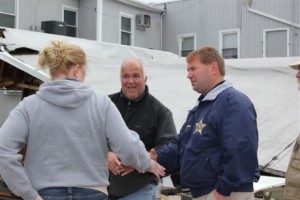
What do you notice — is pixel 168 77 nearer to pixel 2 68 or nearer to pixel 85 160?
pixel 2 68

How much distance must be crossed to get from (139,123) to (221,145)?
2.85 ft

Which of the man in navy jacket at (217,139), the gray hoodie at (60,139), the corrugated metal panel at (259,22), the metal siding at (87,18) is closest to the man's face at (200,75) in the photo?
the man in navy jacket at (217,139)

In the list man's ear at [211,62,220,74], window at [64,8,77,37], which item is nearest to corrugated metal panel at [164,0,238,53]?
window at [64,8,77,37]

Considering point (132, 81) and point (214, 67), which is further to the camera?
point (132, 81)

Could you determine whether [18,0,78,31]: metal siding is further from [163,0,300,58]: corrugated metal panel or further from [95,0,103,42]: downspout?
[163,0,300,58]: corrugated metal panel

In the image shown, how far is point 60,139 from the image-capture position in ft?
7.92

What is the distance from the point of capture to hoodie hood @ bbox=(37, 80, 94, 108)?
245cm

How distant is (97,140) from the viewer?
248cm

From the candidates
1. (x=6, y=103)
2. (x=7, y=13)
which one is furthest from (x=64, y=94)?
(x=7, y=13)

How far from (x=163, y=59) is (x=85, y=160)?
786cm

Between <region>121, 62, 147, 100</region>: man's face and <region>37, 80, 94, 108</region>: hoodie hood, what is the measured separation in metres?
1.14

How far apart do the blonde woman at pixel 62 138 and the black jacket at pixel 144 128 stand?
0.94m

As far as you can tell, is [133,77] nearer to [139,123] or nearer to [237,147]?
[139,123]

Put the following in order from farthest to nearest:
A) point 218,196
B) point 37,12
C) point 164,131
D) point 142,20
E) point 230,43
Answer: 1. point 142,20
2. point 230,43
3. point 37,12
4. point 164,131
5. point 218,196
